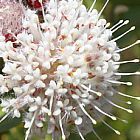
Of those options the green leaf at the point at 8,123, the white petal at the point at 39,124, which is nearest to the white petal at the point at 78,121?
the white petal at the point at 39,124

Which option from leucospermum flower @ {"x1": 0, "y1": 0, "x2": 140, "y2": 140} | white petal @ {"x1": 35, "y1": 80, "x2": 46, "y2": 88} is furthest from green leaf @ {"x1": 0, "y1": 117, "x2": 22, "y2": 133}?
white petal @ {"x1": 35, "y1": 80, "x2": 46, "y2": 88}

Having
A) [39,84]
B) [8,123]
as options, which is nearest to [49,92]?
[39,84]

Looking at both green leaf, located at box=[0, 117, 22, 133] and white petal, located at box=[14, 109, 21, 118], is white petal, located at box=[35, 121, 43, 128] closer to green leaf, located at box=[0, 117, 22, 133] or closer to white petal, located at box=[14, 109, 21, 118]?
white petal, located at box=[14, 109, 21, 118]

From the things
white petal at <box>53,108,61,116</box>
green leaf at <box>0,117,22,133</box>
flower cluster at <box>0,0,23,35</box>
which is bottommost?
green leaf at <box>0,117,22,133</box>

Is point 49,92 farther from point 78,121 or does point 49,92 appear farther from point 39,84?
point 78,121

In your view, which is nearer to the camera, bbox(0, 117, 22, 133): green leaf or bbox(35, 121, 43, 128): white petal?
bbox(35, 121, 43, 128): white petal

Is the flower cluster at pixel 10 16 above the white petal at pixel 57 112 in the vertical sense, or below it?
above

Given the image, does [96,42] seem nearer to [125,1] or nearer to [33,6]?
[33,6]

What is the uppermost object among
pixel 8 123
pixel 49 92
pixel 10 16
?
pixel 10 16

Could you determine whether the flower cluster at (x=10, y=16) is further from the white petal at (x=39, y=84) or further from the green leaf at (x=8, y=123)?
the green leaf at (x=8, y=123)
